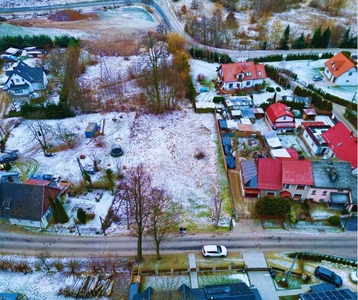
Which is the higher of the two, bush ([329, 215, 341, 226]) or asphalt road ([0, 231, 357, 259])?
bush ([329, 215, 341, 226])

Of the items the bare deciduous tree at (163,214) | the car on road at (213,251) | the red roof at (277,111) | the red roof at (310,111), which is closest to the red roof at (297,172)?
the car on road at (213,251)

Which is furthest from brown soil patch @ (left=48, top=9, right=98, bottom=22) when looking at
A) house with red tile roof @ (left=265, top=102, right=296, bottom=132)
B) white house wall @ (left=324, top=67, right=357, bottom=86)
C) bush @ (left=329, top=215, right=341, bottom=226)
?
bush @ (left=329, top=215, right=341, bottom=226)

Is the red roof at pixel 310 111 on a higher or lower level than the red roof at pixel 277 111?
lower

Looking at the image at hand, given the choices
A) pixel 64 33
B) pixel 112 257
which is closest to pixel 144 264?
pixel 112 257

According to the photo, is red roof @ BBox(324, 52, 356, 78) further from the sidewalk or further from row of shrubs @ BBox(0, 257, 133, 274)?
row of shrubs @ BBox(0, 257, 133, 274)

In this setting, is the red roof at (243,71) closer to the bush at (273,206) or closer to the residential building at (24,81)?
the bush at (273,206)

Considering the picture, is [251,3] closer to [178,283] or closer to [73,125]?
[73,125]

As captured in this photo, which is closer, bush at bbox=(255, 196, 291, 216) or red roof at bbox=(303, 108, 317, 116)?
bush at bbox=(255, 196, 291, 216)
